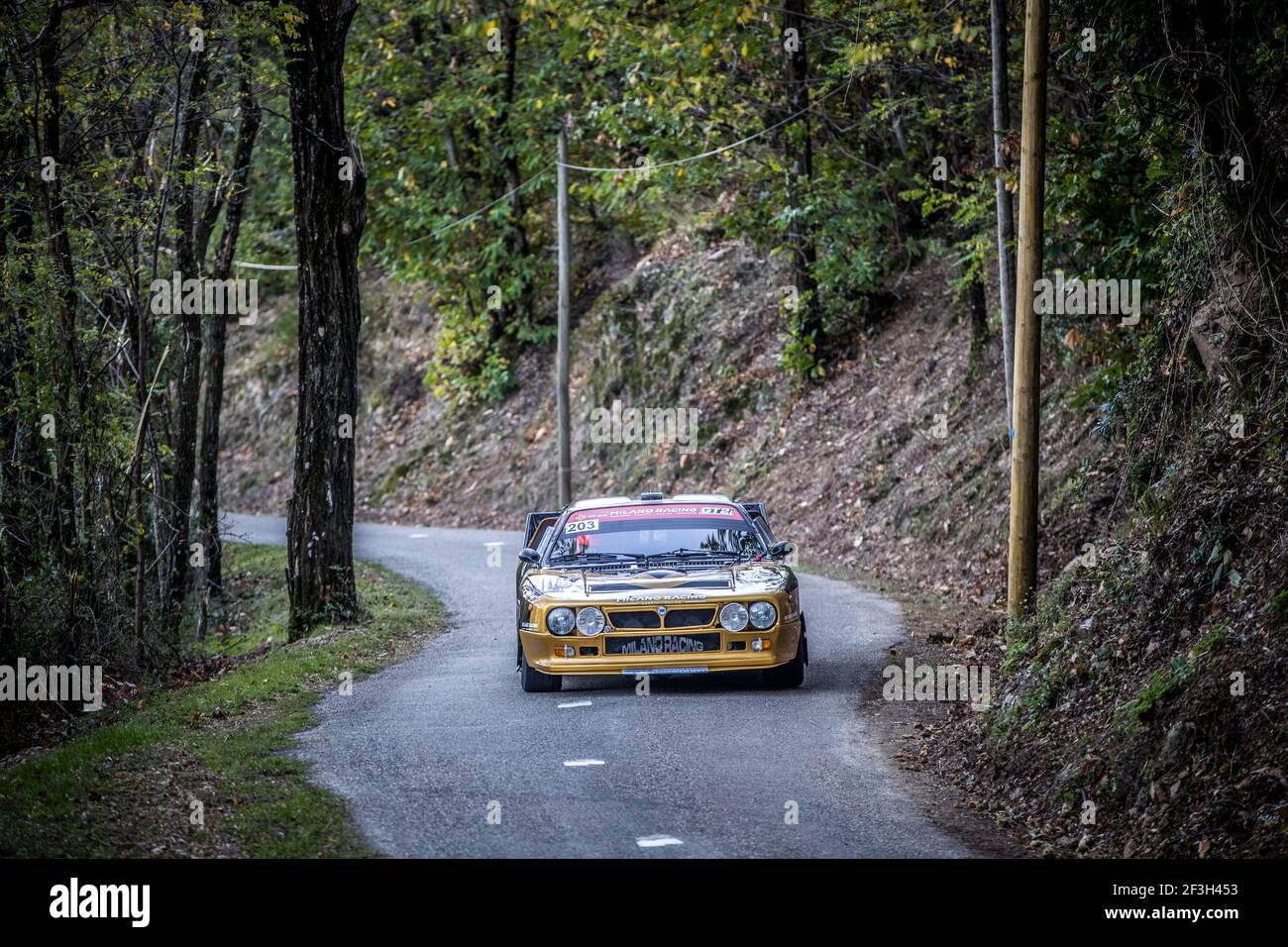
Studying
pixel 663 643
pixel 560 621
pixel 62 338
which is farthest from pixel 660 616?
pixel 62 338

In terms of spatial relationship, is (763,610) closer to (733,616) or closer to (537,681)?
(733,616)

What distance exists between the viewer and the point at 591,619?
38.3 ft

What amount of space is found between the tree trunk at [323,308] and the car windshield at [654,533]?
5.15 m

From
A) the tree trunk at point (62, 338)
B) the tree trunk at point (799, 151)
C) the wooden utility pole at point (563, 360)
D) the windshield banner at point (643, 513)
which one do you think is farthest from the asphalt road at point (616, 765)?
the wooden utility pole at point (563, 360)

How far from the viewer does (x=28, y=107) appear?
16.2m

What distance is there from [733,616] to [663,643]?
2.07 ft

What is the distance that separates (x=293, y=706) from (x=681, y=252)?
26827 millimetres

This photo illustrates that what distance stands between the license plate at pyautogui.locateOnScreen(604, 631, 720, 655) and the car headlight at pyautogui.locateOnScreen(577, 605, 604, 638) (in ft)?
0.40

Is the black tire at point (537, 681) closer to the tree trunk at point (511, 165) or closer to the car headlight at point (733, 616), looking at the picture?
the car headlight at point (733, 616)

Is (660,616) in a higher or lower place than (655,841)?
higher

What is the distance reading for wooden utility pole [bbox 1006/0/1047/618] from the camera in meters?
11.9

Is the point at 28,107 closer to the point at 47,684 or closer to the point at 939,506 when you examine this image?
the point at 47,684
